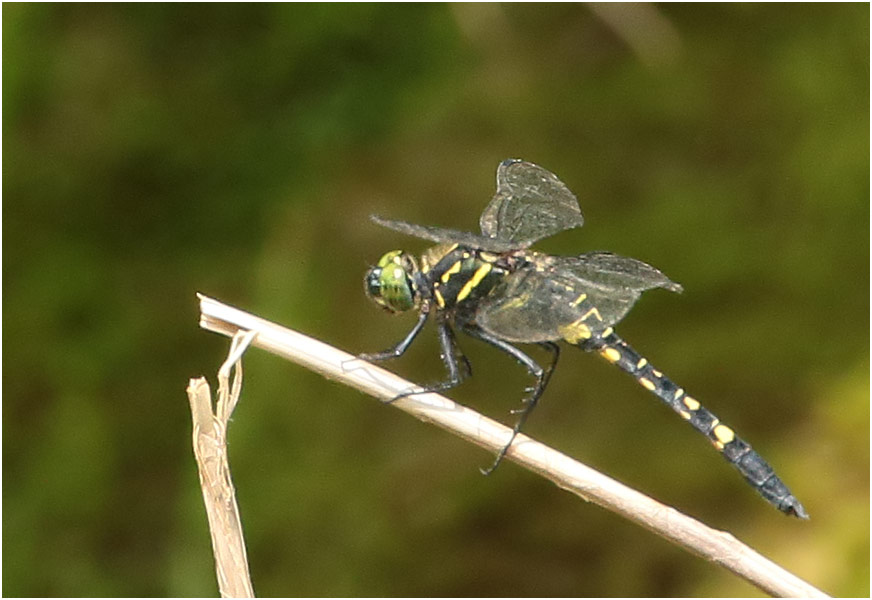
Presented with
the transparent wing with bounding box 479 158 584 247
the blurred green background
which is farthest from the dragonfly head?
the blurred green background

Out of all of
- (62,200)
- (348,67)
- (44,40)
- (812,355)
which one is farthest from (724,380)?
(44,40)

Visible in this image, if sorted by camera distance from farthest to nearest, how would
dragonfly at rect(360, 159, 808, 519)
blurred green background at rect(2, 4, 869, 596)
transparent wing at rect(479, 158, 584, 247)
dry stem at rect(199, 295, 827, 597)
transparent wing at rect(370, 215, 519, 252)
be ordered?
blurred green background at rect(2, 4, 869, 596), transparent wing at rect(479, 158, 584, 247), dragonfly at rect(360, 159, 808, 519), transparent wing at rect(370, 215, 519, 252), dry stem at rect(199, 295, 827, 597)

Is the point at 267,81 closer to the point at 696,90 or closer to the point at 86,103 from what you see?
the point at 86,103

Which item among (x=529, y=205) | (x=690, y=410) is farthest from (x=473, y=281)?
(x=690, y=410)

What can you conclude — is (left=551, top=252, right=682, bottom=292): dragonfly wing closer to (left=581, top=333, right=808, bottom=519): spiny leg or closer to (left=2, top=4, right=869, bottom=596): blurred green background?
(left=581, top=333, right=808, bottom=519): spiny leg

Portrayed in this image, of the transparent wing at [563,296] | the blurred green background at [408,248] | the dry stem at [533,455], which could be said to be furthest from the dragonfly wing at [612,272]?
the blurred green background at [408,248]

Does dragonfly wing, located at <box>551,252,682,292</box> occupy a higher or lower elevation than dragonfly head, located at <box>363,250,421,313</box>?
lower

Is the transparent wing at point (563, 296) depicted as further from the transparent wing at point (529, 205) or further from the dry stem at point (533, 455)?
the dry stem at point (533, 455)
